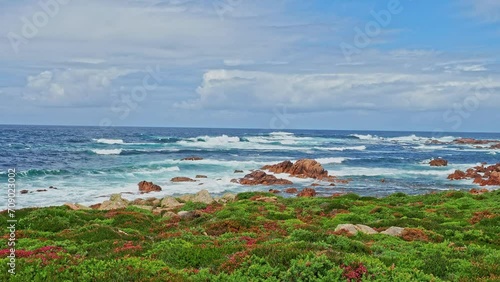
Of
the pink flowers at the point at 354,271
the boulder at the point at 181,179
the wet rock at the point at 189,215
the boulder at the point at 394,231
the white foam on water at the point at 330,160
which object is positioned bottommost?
the boulder at the point at 181,179

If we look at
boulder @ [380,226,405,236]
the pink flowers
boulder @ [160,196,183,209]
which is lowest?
boulder @ [160,196,183,209]

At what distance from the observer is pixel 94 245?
1441cm

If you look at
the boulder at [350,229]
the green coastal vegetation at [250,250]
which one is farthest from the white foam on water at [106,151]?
the boulder at [350,229]

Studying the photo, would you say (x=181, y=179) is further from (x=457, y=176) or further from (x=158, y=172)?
(x=457, y=176)

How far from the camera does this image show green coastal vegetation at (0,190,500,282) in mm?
9266

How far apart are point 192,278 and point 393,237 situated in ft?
33.4

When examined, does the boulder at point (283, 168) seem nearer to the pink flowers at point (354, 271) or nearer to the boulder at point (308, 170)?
the boulder at point (308, 170)

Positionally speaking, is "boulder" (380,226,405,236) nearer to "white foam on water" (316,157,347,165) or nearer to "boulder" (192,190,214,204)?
"boulder" (192,190,214,204)

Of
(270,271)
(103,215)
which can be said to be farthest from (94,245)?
(103,215)

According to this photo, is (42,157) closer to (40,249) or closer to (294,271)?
(40,249)

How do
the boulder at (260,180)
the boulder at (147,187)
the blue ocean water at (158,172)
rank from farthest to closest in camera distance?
1. the boulder at (260,180)
2. the blue ocean water at (158,172)
3. the boulder at (147,187)

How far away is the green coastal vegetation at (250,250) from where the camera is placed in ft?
30.4

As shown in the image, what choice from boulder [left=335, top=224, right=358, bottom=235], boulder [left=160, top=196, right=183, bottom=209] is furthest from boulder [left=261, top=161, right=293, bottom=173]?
boulder [left=335, top=224, right=358, bottom=235]

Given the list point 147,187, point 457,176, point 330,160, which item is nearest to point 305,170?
point 457,176
